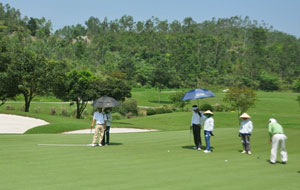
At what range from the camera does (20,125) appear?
41.1 m

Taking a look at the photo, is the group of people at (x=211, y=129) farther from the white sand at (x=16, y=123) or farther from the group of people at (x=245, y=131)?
the white sand at (x=16, y=123)

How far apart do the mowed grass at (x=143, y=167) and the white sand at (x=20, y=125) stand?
1320 centimetres

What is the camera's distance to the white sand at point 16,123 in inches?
1510

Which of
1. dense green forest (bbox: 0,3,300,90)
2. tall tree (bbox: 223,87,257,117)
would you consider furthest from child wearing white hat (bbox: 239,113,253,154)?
dense green forest (bbox: 0,3,300,90)

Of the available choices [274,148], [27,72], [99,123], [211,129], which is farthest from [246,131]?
[27,72]

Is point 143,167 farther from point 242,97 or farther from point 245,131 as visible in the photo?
point 242,97

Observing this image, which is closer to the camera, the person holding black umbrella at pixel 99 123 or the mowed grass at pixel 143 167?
the mowed grass at pixel 143 167

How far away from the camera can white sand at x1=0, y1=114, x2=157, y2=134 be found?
1491 inches

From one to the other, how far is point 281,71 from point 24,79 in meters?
141

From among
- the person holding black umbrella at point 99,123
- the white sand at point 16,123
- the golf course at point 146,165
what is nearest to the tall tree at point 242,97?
the white sand at point 16,123

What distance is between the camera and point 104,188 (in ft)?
40.9

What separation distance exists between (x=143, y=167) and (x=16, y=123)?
1129 inches

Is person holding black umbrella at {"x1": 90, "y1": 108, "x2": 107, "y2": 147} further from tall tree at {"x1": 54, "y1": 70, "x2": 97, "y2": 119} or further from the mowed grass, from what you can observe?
tall tree at {"x1": 54, "y1": 70, "x2": 97, "y2": 119}

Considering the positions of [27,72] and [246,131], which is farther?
[27,72]
